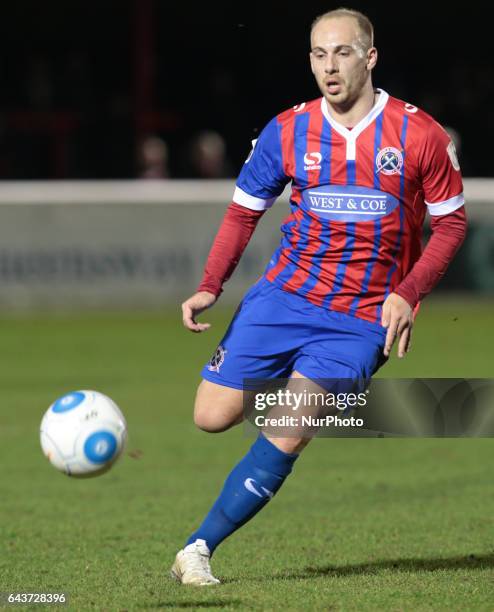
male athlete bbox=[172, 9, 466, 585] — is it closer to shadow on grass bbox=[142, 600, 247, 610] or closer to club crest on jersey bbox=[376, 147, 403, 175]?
club crest on jersey bbox=[376, 147, 403, 175]

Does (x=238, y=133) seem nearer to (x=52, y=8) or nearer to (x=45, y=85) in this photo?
(x=45, y=85)

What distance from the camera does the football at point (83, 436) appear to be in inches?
201

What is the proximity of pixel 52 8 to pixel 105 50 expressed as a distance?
1.08 metres

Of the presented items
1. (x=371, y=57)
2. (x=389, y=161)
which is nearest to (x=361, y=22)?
(x=371, y=57)

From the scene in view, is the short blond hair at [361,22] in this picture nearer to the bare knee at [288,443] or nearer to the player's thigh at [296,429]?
the player's thigh at [296,429]

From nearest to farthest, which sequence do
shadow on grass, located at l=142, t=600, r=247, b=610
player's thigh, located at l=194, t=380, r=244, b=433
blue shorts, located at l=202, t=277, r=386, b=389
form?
1. shadow on grass, located at l=142, t=600, r=247, b=610
2. blue shorts, located at l=202, t=277, r=386, b=389
3. player's thigh, located at l=194, t=380, r=244, b=433

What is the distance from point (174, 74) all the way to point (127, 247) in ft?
23.6

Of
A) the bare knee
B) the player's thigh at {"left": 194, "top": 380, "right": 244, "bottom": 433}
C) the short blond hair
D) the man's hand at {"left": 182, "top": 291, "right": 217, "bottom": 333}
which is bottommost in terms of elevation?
the bare knee

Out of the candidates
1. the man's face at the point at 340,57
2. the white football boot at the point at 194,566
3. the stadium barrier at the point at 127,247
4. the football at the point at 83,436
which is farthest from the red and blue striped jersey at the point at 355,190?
the stadium barrier at the point at 127,247

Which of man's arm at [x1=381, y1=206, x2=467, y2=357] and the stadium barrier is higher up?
man's arm at [x1=381, y1=206, x2=467, y2=357]

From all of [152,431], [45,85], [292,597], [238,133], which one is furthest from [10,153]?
[292,597]

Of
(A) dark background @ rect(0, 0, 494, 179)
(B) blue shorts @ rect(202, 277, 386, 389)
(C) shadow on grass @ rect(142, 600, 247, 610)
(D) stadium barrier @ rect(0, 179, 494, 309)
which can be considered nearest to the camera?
(C) shadow on grass @ rect(142, 600, 247, 610)

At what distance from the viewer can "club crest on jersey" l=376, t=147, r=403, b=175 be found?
15.9 feet

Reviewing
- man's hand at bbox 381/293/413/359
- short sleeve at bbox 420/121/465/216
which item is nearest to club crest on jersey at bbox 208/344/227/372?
man's hand at bbox 381/293/413/359
